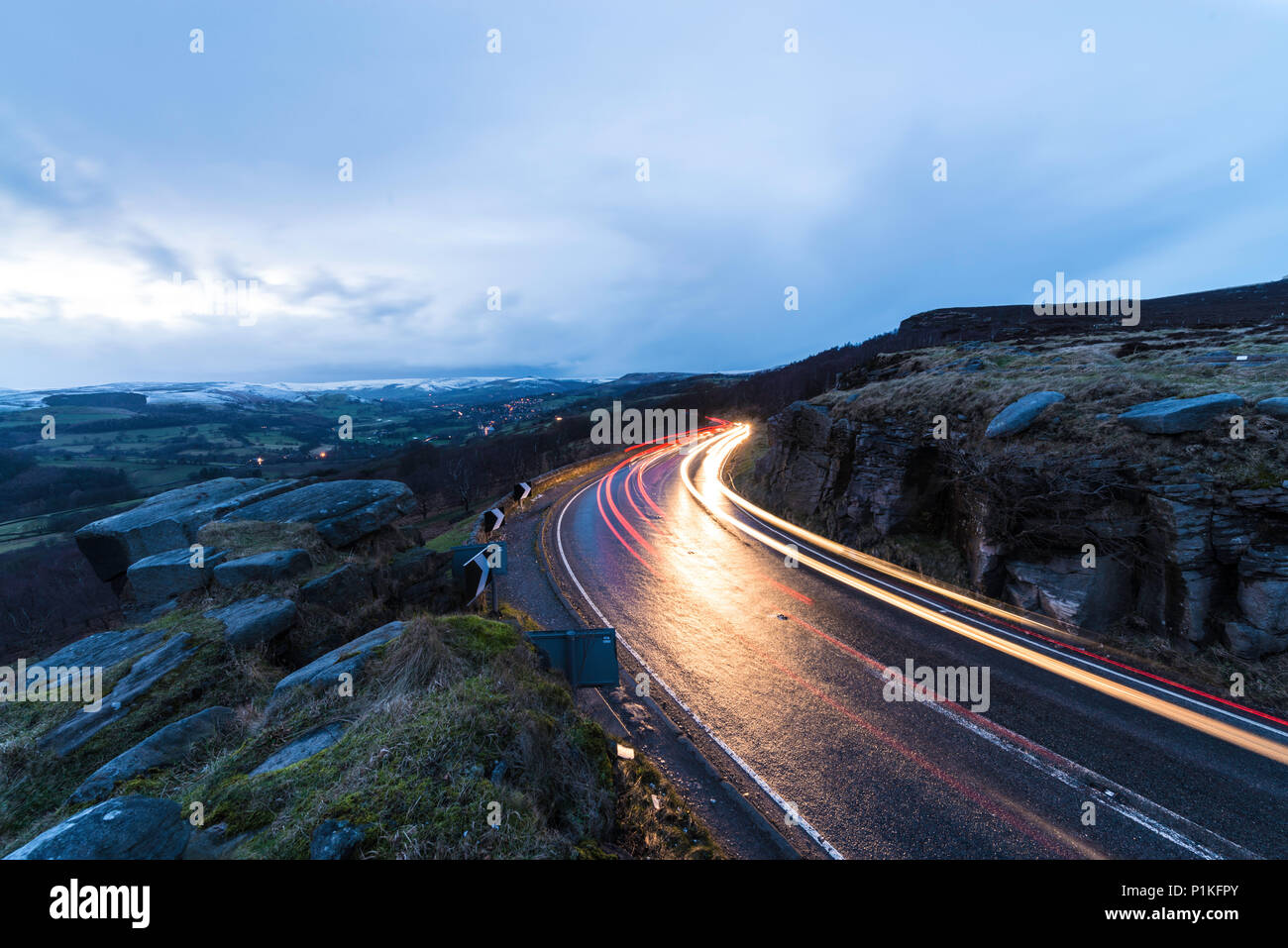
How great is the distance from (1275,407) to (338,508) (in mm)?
22692

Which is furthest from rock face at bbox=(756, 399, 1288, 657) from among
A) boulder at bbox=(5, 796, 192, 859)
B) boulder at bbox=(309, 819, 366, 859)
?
boulder at bbox=(5, 796, 192, 859)

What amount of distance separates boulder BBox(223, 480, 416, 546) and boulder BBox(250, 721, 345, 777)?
6.48 m

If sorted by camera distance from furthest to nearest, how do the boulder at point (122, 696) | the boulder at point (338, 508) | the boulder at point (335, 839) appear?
the boulder at point (338, 508) < the boulder at point (122, 696) < the boulder at point (335, 839)

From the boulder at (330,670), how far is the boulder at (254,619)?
1.27m

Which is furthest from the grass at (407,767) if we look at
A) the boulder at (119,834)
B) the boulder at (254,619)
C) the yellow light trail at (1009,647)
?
the yellow light trail at (1009,647)

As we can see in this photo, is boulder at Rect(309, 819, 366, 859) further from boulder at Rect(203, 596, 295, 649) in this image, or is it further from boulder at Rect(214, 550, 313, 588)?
boulder at Rect(214, 550, 313, 588)

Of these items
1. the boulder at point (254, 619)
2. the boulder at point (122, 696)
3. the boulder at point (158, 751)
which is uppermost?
the boulder at point (254, 619)

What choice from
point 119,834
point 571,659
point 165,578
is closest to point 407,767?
point 119,834

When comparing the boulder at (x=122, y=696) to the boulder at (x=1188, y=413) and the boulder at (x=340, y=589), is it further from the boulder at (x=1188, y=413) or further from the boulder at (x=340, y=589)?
the boulder at (x=1188, y=413)

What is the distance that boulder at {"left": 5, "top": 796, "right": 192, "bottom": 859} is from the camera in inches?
107

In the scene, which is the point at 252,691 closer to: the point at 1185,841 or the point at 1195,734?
the point at 1185,841

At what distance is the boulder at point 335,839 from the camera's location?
3.25 meters

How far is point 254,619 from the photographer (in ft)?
23.1
